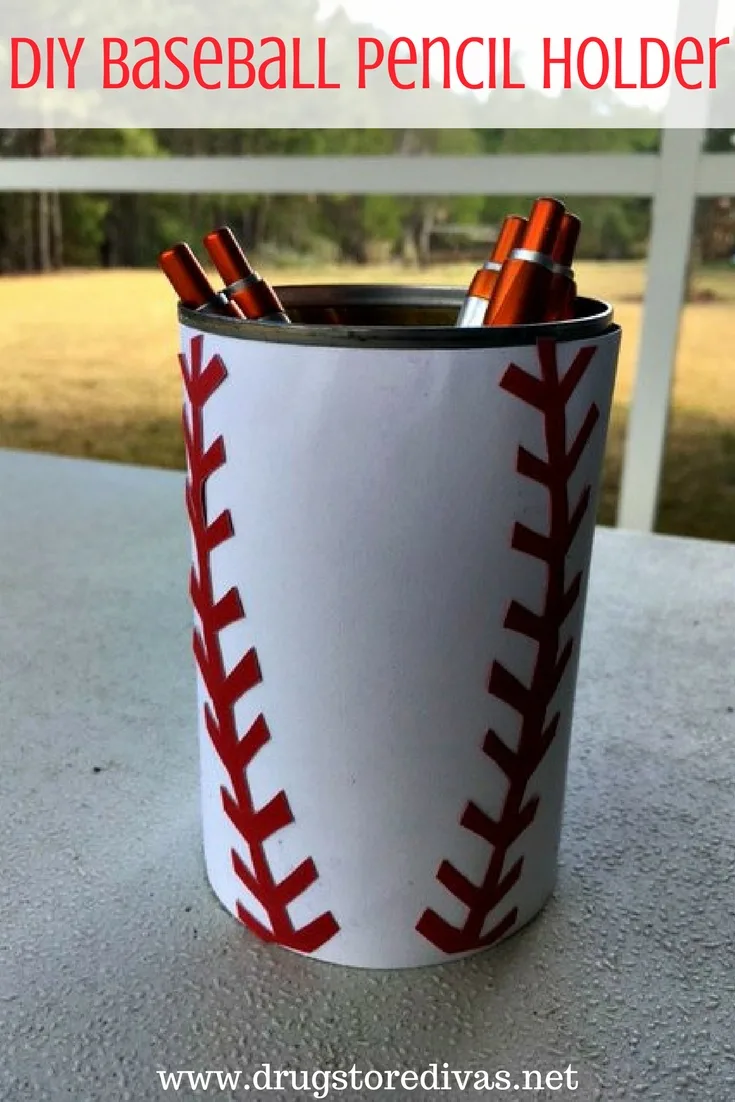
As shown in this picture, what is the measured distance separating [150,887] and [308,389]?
9.8 inches

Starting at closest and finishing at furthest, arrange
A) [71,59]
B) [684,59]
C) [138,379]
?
[684,59]
[71,59]
[138,379]

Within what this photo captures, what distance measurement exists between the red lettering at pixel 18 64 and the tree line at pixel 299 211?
11cm

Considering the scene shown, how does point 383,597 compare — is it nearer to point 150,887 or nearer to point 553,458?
point 553,458

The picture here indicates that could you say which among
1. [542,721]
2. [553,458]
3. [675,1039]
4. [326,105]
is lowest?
[675,1039]

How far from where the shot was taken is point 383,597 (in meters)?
0.35

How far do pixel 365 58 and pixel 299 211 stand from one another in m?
0.29

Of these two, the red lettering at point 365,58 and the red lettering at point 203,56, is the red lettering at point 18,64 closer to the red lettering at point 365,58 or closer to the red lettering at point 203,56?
the red lettering at point 203,56

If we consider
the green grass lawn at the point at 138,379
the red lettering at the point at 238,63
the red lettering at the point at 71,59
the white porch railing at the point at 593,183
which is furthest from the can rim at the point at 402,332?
the red lettering at the point at 71,59

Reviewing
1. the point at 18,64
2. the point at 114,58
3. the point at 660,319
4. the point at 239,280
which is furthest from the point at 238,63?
the point at 239,280

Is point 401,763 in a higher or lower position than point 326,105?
lower

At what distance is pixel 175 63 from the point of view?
1660 mm

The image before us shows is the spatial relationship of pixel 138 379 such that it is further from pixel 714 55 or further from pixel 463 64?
pixel 714 55

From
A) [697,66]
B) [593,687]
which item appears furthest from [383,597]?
[697,66]

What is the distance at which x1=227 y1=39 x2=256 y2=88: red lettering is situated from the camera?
1.61 metres
